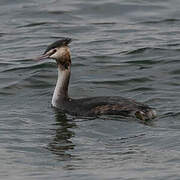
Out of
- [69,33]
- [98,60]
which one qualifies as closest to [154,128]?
[98,60]

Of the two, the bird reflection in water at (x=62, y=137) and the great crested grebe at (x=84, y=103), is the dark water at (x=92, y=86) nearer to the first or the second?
the bird reflection in water at (x=62, y=137)

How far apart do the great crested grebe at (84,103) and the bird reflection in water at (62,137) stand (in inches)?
9.2

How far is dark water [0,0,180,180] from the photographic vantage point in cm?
905

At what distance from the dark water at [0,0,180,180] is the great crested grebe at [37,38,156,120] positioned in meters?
0.15

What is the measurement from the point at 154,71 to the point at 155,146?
16.4 feet

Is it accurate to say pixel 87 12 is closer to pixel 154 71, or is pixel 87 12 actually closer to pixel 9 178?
pixel 154 71

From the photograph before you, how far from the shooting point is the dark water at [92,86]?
9047 mm

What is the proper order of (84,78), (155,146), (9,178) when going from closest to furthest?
1. (9,178)
2. (155,146)
3. (84,78)

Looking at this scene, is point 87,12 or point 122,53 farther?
point 87,12

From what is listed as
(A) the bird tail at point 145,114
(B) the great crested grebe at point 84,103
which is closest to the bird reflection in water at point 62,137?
(B) the great crested grebe at point 84,103

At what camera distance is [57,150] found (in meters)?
9.80

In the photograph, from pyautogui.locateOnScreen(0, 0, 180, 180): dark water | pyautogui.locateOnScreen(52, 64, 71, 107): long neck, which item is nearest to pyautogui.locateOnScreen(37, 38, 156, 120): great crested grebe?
pyautogui.locateOnScreen(52, 64, 71, 107): long neck

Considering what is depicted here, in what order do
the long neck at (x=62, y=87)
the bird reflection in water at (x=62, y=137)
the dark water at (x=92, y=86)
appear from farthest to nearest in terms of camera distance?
the long neck at (x=62, y=87) < the bird reflection in water at (x=62, y=137) < the dark water at (x=92, y=86)

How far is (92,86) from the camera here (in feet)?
45.6
